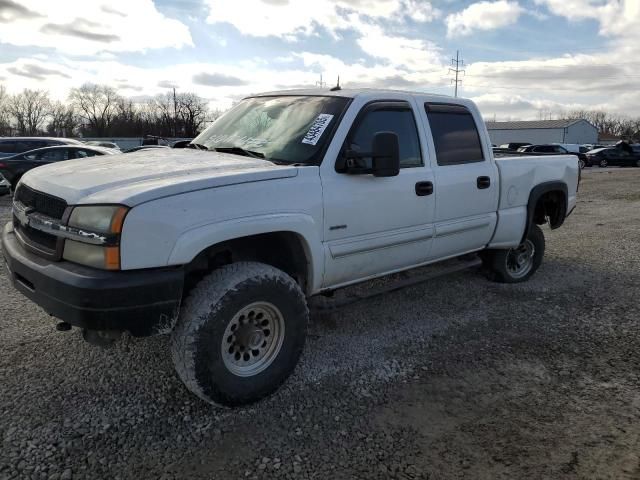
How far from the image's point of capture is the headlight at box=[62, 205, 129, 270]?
2.63 m

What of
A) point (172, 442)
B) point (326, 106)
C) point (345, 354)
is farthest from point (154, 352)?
point (326, 106)

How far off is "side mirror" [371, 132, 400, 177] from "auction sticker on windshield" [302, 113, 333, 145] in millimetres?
411

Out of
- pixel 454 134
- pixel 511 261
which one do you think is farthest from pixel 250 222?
pixel 511 261

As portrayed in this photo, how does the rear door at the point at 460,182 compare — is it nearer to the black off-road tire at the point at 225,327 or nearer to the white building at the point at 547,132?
the black off-road tire at the point at 225,327

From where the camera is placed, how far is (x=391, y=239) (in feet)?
13.1

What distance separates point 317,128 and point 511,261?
3339mm

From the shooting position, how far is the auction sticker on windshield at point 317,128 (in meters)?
3.64

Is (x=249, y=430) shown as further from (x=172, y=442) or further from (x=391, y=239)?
(x=391, y=239)

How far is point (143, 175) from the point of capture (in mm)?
3092

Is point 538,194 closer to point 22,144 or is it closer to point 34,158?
point 34,158

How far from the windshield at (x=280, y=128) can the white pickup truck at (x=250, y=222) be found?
0.01m

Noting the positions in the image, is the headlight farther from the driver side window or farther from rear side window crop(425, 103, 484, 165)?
rear side window crop(425, 103, 484, 165)

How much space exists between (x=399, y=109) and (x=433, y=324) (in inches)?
75.7

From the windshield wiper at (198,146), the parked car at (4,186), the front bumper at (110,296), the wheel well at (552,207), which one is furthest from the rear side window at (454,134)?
the parked car at (4,186)
